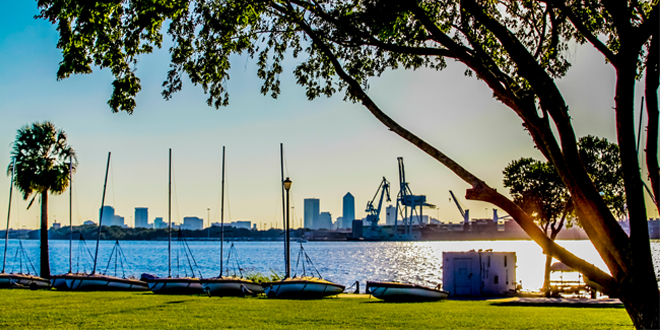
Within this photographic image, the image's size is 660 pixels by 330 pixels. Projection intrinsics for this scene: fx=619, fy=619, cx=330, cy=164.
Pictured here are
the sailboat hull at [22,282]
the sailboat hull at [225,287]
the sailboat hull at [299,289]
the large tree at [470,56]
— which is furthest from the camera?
the sailboat hull at [22,282]

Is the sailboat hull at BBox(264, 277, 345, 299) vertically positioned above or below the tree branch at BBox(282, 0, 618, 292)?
below

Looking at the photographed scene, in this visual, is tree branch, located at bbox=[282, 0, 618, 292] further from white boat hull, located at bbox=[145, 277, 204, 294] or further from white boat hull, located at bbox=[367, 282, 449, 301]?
white boat hull, located at bbox=[145, 277, 204, 294]

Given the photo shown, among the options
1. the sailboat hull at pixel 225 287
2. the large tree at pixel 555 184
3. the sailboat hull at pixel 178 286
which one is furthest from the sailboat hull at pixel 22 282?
the large tree at pixel 555 184

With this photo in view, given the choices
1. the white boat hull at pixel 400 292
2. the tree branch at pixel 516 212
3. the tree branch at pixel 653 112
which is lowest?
the white boat hull at pixel 400 292

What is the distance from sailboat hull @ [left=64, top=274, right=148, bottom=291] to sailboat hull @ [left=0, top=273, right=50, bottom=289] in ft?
7.68

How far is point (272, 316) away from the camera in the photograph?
48.1ft

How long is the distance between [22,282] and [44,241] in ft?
11.9

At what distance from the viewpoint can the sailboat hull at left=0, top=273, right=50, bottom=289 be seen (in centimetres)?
2728

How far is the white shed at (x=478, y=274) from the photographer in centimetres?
2589

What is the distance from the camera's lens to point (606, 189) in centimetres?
2552

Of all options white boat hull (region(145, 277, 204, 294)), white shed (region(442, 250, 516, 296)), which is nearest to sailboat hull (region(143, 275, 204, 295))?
white boat hull (region(145, 277, 204, 294))

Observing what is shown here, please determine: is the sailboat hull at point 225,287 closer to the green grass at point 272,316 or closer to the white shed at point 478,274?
the green grass at point 272,316

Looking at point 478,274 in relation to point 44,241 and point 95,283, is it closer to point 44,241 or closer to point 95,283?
point 95,283

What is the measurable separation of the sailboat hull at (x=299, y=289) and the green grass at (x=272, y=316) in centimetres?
352
